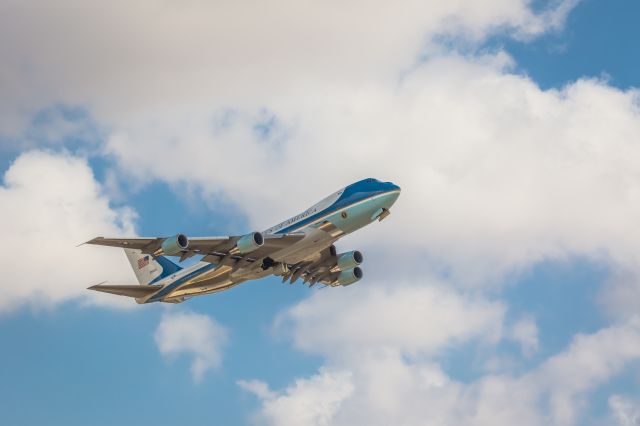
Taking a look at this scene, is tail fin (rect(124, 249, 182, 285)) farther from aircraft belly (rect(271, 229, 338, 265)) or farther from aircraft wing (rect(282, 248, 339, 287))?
aircraft belly (rect(271, 229, 338, 265))

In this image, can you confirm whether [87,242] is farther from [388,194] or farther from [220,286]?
[388,194]

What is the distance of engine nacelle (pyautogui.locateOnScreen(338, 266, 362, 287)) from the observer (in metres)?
80.3

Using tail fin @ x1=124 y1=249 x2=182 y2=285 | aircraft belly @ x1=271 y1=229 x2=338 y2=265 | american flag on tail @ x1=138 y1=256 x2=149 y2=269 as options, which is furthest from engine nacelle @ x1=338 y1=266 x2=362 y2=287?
american flag on tail @ x1=138 y1=256 x2=149 y2=269

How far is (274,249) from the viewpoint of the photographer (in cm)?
6831

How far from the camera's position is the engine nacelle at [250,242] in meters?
65.5

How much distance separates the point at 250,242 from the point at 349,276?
17.5 meters

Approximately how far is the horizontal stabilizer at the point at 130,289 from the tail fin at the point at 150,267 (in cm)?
314

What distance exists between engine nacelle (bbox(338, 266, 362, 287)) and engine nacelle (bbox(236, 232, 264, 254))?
1624 centimetres

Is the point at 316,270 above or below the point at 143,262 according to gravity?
below

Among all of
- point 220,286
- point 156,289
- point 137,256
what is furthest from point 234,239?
point 137,256

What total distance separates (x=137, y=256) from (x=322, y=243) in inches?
1097

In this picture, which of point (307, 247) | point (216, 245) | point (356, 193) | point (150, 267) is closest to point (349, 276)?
point (307, 247)

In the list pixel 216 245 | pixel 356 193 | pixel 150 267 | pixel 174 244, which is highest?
pixel 150 267

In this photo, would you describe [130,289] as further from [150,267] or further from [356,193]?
[356,193]
